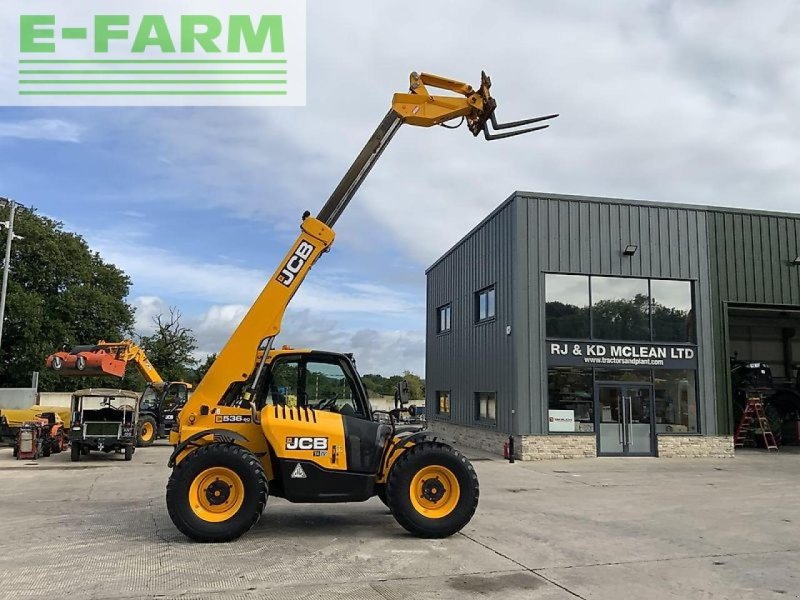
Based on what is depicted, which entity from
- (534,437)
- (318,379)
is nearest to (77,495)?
(318,379)

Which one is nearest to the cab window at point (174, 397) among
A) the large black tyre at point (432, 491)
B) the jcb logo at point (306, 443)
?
the jcb logo at point (306, 443)

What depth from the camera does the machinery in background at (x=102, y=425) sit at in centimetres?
1697

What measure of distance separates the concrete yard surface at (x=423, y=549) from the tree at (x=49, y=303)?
25385 mm

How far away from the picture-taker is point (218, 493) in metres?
7.72

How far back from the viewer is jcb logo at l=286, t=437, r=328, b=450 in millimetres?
7926

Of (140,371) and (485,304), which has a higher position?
(485,304)

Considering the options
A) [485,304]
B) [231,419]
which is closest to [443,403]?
[485,304]

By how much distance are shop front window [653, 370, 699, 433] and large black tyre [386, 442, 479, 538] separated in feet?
41.9

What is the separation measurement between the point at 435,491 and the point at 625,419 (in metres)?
12.3

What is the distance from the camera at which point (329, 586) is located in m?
6.05

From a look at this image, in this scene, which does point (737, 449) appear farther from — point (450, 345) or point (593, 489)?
point (593, 489)

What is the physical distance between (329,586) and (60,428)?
52.6 feet

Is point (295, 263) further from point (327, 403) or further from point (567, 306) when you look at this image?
point (567, 306)

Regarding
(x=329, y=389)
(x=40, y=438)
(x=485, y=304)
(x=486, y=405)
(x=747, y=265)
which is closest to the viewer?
(x=329, y=389)
